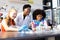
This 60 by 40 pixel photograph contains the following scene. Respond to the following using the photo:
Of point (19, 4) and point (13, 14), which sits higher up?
point (19, 4)

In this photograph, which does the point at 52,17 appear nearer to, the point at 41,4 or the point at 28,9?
the point at 41,4

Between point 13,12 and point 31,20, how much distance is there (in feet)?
0.92

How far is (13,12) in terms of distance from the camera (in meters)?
1.60

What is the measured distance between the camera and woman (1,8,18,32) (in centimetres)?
153

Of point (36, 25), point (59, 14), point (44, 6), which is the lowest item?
point (36, 25)

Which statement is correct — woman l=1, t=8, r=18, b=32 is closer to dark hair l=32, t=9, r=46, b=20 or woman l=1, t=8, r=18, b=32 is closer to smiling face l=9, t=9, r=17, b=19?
smiling face l=9, t=9, r=17, b=19

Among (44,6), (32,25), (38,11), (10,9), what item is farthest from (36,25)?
(10,9)

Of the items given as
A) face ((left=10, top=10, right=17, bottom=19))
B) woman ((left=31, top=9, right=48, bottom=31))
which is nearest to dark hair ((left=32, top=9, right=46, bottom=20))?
woman ((left=31, top=9, right=48, bottom=31))

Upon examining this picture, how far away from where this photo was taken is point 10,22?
156cm

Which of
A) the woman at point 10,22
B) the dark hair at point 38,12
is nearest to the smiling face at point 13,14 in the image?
the woman at point 10,22

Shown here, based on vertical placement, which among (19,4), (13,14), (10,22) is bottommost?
(10,22)

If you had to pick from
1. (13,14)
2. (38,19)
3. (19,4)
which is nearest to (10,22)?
(13,14)

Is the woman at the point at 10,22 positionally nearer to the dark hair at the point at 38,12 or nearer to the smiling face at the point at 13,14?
the smiling face at the point at 13,14

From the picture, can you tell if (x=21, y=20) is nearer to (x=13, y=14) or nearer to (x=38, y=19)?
(x=13, y=14)
